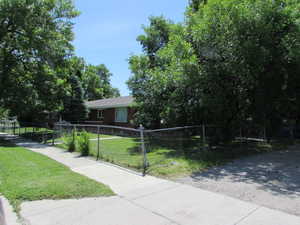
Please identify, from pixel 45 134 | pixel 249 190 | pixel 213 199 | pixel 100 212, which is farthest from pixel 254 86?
pixel 45 134

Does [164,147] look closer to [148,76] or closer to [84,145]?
[84,145]

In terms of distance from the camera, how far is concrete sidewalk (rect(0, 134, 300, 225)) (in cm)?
348

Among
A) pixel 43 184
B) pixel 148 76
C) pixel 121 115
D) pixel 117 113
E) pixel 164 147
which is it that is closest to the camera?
pixel 43 184

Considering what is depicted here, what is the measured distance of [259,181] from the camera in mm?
5488

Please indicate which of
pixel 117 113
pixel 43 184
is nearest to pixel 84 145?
pixel 43 184

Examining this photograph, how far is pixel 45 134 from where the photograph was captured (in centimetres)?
1425

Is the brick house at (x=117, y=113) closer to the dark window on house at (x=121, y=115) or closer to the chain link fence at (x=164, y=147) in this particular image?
the dark window on house at (x=121, y=115)

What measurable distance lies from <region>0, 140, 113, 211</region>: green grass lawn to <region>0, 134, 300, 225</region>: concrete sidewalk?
291mm

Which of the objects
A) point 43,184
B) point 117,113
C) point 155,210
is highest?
point 117,113

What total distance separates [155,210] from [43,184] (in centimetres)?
301

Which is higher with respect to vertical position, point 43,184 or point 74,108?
point 74,108

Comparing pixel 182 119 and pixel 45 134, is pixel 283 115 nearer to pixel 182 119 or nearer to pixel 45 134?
pixel 182 119

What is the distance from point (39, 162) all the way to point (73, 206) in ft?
15.0

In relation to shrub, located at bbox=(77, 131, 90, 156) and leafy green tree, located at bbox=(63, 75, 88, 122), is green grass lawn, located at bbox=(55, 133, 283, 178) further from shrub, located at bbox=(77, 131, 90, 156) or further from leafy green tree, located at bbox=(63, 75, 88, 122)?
leafy green tree, located at bbox=(63, 75, 88, 122)
